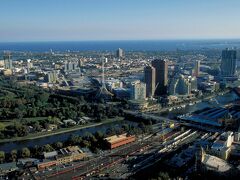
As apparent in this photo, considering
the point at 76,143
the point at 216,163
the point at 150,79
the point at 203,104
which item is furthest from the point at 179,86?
the point at 216,163

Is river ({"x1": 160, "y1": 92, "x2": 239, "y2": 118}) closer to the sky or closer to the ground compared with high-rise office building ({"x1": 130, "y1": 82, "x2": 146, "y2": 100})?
closer to the ground

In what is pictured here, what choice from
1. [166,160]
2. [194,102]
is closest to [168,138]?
[166,160]

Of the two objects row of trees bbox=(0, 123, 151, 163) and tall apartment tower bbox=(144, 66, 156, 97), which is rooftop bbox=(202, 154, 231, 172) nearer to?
row of trees bbox=(0, 123, 151, 163)

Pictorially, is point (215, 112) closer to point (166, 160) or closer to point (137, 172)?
point (166, 160)

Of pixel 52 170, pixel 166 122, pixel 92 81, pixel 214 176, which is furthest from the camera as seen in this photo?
pixel 92 81

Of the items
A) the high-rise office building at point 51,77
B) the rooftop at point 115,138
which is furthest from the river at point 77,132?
the high-rise office building at point 51,77

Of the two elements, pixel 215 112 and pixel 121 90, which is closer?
pixel 215 112

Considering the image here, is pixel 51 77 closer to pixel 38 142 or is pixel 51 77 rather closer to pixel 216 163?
pixel 38 142

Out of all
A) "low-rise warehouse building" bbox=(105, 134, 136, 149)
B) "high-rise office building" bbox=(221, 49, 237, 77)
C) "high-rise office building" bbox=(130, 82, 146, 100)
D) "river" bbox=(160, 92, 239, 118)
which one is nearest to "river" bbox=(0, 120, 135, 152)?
"low-rise warehouse building" bbox=(105, 134, 136, 149)
